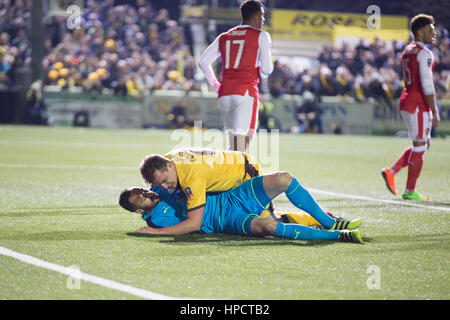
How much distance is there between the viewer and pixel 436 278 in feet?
16.3

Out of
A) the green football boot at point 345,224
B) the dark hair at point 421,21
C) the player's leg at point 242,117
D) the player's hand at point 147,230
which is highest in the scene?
the dark hair at point 421,21

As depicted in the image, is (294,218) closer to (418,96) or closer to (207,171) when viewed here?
(207,171)

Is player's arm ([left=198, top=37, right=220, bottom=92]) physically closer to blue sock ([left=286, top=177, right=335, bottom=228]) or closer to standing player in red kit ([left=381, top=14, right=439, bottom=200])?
standing player in red kit ([left=381, top=14, right=439, bottom=200])

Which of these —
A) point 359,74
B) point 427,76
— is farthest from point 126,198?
point 359,74

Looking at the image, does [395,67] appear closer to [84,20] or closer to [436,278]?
[84,20]

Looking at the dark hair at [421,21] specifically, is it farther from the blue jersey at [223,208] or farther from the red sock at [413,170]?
the blue jersey at [223,208]

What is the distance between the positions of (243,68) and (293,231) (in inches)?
126

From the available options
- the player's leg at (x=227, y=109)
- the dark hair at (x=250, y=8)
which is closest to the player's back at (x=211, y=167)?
the player's leg at (x=227, y=109)

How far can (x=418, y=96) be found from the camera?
9.66 m

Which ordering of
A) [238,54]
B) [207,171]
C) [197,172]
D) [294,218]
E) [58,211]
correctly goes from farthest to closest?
[238,54] < [58,211] < [294,218] < [207,171] < [197,172]

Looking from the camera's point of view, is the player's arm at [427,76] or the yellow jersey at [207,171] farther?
the player's arm at [427,76]

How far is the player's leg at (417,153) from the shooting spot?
9.60m

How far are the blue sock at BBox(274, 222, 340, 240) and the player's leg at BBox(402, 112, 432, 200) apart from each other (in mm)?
3552
